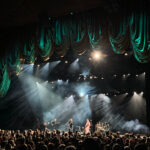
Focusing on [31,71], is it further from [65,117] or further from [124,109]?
[124,109]

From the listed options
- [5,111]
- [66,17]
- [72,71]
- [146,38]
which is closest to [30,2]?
[66,17]

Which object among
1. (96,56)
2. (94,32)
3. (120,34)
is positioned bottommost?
(120,34)

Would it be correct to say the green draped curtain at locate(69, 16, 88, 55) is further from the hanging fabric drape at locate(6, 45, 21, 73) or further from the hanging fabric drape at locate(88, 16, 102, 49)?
the hanging fabric drape at locate(6, 45, 21, 73)

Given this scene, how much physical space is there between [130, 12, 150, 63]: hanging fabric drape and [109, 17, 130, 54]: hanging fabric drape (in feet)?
0.68

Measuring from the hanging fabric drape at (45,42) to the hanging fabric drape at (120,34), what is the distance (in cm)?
263

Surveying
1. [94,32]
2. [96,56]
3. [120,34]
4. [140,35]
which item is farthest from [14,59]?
[96,56]

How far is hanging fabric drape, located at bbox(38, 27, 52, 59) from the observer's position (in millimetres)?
8875

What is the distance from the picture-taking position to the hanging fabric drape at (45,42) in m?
8.88

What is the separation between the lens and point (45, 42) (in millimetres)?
8953

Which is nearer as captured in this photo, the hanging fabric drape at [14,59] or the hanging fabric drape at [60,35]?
the hanging fabric drape at [60,35]

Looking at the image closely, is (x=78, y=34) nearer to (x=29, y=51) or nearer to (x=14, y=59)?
(x=29, y=51)

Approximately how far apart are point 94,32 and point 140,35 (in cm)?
175

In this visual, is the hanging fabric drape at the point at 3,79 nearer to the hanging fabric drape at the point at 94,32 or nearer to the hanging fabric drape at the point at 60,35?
the hanging fabric drape at the point at 60,35

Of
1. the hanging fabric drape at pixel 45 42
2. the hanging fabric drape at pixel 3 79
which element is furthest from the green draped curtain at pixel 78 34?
the hanging fabric drape at pixel 3 79
